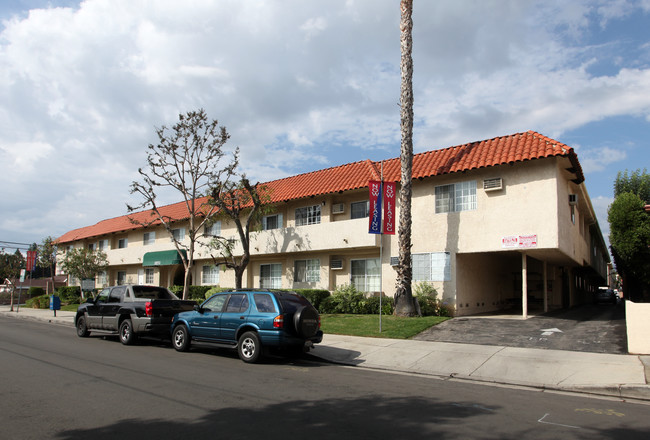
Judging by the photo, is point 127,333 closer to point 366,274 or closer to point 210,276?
point 366,274

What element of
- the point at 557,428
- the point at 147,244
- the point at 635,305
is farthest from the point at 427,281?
the point at 147,244

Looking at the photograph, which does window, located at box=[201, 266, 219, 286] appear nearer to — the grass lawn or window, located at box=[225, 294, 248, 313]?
the grass lawn

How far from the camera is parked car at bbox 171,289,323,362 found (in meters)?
10.3

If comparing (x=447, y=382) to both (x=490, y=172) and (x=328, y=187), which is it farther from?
(x=328, y=187)

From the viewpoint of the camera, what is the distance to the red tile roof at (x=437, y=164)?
1680 cm

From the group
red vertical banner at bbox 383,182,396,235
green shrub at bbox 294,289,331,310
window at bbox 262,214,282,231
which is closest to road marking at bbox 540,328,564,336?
red vertical banner at bbox 383,182,396,235

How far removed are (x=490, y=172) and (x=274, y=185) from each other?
500 inches

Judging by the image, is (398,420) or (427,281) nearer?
(398,420)

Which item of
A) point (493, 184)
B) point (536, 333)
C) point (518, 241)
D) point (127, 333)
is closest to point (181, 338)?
point (127, 333)

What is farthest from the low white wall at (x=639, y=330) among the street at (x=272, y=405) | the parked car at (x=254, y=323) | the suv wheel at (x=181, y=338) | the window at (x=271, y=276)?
the window at (x=271, y=276)

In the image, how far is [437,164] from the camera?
19312 mm

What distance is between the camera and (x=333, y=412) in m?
6.34

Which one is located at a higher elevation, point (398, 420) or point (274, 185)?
point (274, 185)

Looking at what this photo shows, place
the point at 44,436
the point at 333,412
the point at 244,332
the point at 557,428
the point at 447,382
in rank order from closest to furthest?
the point at 44,436 < the point at 557,428 < the point at 333,412 < the point at 447,382 < the point at 244,332
